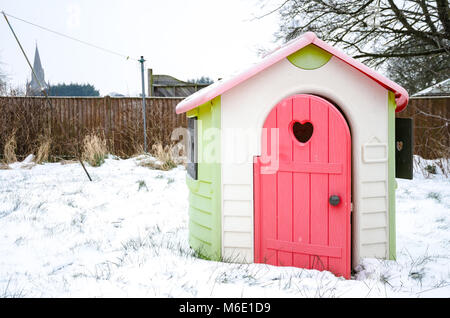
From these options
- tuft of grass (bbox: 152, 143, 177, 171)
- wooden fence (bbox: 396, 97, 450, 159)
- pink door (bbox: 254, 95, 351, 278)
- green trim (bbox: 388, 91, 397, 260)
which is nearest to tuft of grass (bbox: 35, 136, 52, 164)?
tuft of grass (bbox: 152, 143, 177, 171)

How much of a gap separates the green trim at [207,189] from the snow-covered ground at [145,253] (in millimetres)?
192

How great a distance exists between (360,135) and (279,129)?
1.97 feet

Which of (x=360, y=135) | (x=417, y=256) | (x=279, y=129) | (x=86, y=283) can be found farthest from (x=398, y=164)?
(x=86, y=283)

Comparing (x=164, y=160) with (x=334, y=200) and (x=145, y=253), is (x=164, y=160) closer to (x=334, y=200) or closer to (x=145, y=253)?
(x=145, y=253)

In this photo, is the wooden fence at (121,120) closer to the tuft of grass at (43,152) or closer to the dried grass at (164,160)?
the tuft of grass at (43,152)

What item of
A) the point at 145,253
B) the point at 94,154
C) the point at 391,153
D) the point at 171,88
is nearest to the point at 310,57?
the point at 391,153

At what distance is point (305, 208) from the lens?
2.46 meters

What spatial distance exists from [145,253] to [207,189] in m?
0.67

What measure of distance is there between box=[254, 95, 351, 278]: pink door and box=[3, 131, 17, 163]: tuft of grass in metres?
7.31

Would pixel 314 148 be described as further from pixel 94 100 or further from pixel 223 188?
pixel 94 100

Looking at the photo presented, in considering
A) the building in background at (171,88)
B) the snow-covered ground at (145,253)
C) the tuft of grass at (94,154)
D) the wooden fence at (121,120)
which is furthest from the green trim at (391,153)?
the building in background at (171,88)

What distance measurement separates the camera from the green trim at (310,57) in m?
2.51

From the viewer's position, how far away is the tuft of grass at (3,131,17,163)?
304 inches
